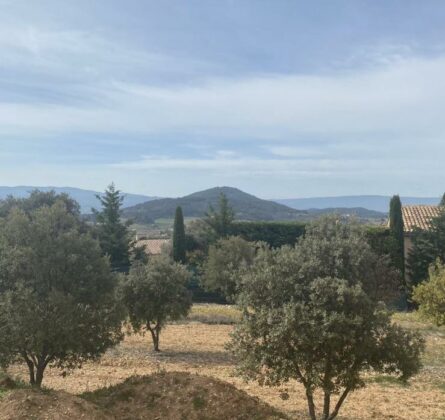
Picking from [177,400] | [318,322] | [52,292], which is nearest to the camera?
[318,322]

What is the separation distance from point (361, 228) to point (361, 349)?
2.57 meters

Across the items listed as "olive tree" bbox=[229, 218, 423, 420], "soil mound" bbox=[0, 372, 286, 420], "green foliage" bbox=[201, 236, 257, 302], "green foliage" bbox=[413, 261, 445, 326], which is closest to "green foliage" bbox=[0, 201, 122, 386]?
"soil mound" bbox=[0, 372, 286, 420]

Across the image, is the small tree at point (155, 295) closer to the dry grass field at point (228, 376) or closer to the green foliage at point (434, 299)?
the dry grass field at point (228, 376)

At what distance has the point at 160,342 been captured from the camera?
2469 cm

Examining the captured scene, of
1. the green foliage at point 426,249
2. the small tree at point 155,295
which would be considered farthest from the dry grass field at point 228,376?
the green foliage at point 426,249

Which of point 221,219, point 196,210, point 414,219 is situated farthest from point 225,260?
point 196,210

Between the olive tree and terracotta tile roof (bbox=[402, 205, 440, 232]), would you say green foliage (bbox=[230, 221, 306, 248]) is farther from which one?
the olive tree

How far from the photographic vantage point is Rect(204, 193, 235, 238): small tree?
164 ft

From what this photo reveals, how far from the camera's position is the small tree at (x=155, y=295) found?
22125mm

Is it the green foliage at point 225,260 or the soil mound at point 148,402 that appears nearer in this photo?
the soil mound at point 148,402

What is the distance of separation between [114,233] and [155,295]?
30053 mm

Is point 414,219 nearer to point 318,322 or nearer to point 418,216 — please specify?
point 418,216

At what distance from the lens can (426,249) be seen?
1610 inches

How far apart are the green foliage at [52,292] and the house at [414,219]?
34.6 meters
